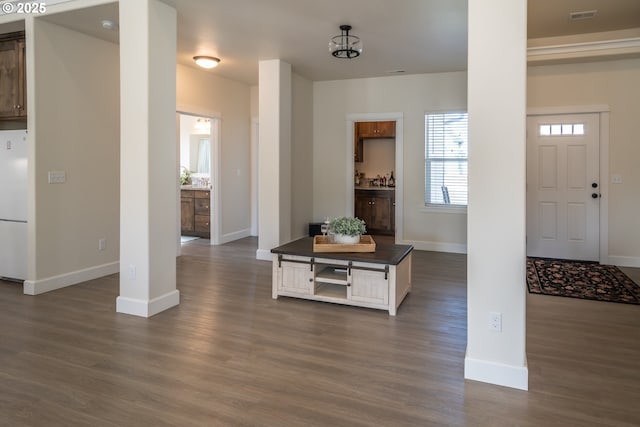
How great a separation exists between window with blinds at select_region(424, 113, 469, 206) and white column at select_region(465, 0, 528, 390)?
4382 millimetres

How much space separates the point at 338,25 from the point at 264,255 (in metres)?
3.12

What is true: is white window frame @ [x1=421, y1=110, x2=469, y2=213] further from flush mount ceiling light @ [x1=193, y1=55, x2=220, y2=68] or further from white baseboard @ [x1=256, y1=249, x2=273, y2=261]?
flush mount ceiling light @ [x1=193, y1=55, x2=220, y2=68]

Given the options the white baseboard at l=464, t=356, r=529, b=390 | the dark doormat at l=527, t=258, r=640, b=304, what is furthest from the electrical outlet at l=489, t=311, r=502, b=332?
the dark doormat at l=527, t=258, r=640, b=304

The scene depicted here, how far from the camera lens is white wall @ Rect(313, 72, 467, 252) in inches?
264

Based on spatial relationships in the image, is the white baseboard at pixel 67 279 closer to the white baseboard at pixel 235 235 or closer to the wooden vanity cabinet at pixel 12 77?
the wooden vanity cabinet at pixel 12 77

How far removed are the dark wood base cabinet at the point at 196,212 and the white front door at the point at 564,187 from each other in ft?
17.0

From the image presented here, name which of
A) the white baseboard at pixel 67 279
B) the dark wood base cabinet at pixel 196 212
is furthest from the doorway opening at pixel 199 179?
the white baseboard at pixel 67 279

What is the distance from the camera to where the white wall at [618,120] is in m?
5.55

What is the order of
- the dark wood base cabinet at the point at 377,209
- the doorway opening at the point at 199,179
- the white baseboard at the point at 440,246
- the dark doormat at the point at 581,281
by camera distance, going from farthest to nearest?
1. the dark wood base cabinet at the point at 377,209
2. the doorway opening at the point at 199,179
3. the white baseboard at the point at 440,246
4. the dark doormat at the point at 581,281

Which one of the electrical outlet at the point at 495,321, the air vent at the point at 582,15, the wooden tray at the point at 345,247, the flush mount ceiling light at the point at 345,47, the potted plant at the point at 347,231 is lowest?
the electrical outlet at the point at 495,321

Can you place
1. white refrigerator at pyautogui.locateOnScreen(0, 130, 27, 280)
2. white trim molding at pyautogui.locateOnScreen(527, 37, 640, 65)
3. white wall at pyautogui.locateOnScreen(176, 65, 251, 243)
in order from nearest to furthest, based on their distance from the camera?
white refrigerator at pyautogui.locateOnScreen(0, 130, 27, 280)
white trim molding at pyautogui.locateOnScreen(527, 37, 640, 65)
white wall at pyautogui.locateOnScreen(176, 65, 251, 243)

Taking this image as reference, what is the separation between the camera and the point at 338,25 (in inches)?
178

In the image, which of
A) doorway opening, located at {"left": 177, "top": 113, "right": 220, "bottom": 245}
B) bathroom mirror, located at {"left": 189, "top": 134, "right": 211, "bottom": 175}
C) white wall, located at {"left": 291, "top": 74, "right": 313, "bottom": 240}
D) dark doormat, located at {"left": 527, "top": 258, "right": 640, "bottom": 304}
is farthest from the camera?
bathroom mirror, located at {"left": 189, "top": 134, "right": 211, "bottom": 175}

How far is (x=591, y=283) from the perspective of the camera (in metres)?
4.78
